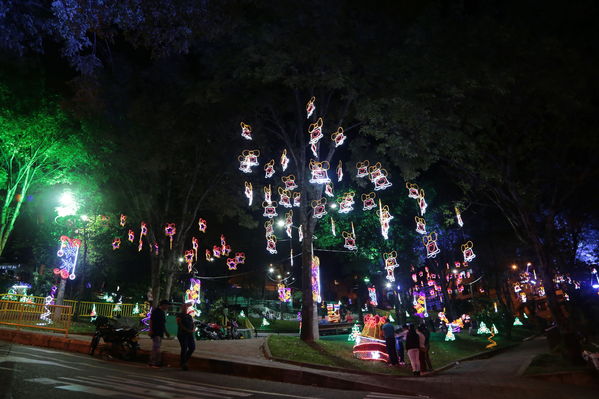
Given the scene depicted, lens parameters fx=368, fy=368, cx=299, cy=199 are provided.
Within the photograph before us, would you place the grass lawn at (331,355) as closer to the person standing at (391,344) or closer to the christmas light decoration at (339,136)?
the person standing at (391,344)

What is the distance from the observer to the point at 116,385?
6.74 m

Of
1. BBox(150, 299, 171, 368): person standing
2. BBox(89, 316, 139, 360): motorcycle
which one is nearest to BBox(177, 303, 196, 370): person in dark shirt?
BBox(150, 299, 171, 368): person standing

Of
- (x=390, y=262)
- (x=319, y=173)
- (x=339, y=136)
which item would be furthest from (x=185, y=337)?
(x=390, y=262)

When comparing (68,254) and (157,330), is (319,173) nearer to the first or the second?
(157,330)

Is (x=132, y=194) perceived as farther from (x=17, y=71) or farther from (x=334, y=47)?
(x=334, y=47)

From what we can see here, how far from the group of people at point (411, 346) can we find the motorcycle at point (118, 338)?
28.2 ft

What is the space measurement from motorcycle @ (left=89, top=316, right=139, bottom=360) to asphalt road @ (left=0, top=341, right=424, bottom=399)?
2200 millimetres

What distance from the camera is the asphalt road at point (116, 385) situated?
19.3ft

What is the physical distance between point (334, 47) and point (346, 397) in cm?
1170

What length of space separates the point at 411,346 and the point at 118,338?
31.2 feet

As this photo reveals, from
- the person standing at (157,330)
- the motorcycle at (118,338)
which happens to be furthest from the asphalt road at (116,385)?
the motorcycle at (118,338)

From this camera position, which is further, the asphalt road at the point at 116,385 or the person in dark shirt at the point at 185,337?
the person in dark shirt at the point at 185,337

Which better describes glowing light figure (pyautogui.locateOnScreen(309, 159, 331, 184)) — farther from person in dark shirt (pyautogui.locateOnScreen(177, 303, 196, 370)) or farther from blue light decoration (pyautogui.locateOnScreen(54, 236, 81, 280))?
blue light decoration (pyautogui.locateOnScreen(54, 236, 81, 280))

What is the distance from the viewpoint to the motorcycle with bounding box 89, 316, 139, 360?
11.6 meters
